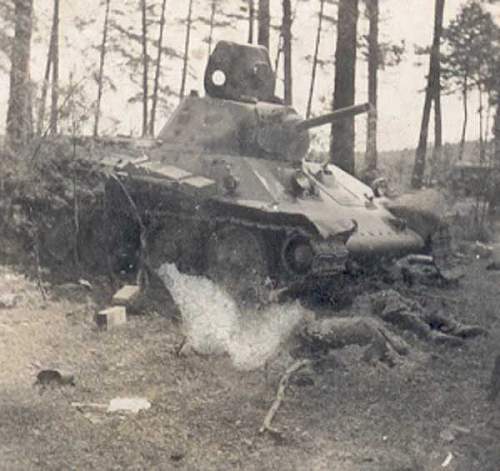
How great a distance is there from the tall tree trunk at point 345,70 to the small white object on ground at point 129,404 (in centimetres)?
1001

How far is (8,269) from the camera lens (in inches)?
Result: 377

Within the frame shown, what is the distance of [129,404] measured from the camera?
18.4 feet

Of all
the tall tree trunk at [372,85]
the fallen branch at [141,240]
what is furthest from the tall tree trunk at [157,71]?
the fallen branch at [141,240]

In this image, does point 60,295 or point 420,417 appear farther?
point 60,295

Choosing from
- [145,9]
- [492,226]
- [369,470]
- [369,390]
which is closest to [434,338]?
[369,390]

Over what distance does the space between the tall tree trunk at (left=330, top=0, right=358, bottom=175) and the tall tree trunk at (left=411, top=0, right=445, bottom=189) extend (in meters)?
6.41

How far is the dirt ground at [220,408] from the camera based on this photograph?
4.74 meters

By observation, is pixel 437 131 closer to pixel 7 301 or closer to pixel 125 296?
pixel 125 296

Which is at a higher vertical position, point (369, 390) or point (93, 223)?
point (93, 223)

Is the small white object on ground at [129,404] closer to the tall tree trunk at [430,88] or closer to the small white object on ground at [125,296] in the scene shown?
the small white object on ground at [125,296]

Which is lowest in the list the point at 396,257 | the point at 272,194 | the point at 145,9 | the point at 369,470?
the point at 369,470

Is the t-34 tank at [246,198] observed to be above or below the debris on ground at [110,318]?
above

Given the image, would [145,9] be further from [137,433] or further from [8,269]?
[137,433]

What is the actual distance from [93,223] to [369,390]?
5248 mm
